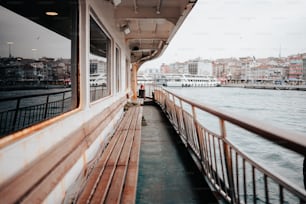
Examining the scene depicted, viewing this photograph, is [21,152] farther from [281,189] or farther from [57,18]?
[57,18]

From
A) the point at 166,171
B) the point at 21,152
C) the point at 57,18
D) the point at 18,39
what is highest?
the point at 57,18

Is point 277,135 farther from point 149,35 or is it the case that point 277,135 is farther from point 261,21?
point 261,21

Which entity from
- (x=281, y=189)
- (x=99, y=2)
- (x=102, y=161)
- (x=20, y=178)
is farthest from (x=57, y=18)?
(x=281, y=189)

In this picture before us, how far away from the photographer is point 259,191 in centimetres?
306

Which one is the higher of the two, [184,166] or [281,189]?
[281,189]

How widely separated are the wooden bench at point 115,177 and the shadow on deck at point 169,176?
291 millimetres

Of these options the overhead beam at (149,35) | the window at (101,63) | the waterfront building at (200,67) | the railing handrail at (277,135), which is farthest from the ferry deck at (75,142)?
the waterfront building at (200,67)

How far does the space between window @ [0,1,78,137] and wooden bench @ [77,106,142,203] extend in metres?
0.56

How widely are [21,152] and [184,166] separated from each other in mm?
2042

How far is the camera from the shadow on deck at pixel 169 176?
7.16 ft

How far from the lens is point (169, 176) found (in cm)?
265

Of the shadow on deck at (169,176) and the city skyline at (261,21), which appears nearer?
the shadow on deck at (169,176)

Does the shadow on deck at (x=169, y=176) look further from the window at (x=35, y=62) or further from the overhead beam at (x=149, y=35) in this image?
the overhead beam at (x=149, y=35)

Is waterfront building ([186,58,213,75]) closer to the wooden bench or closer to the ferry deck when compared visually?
the ferry deck
